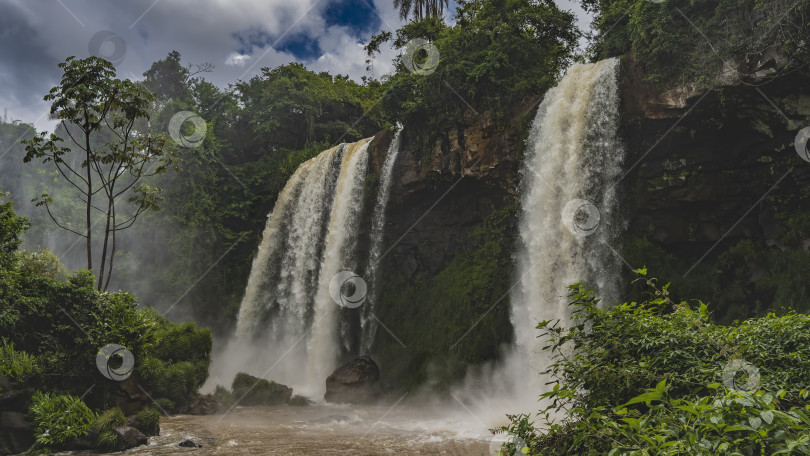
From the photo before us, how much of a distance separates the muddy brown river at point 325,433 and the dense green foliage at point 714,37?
9.24 metres

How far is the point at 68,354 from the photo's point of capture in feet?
31.0

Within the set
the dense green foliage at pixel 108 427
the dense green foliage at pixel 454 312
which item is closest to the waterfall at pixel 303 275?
the dense green foliage at pixel 454 312

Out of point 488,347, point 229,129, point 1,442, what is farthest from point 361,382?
point 229,129

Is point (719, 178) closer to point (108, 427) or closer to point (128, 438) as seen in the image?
point (128, 438)

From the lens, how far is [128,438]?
8.58 meters

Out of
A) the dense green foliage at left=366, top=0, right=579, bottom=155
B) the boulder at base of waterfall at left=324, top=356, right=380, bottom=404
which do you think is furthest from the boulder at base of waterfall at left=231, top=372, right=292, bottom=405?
the dense green foliage at left=366, top=0, right=579, bottom=155

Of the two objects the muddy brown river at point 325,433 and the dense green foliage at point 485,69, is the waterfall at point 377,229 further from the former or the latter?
the muddy brown river at point 325,433

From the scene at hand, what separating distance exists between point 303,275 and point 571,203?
34.5 feet

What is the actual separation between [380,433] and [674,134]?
9.51 meters

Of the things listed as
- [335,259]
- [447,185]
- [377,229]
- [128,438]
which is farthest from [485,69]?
[128,438]

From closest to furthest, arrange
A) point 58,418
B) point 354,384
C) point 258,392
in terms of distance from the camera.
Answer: point 58,418 → point 258,392 → point 354,384

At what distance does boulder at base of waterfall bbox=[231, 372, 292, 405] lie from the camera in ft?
46.9

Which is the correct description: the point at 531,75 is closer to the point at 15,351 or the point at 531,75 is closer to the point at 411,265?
the point at 411,265

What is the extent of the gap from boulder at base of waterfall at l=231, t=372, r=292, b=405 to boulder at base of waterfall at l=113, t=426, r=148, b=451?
5.49m
